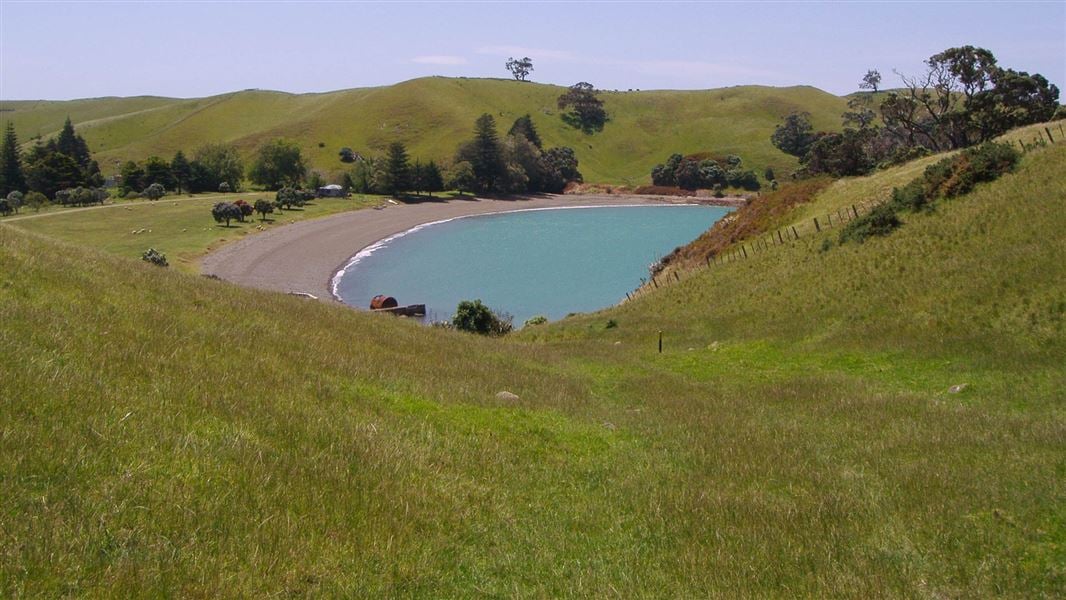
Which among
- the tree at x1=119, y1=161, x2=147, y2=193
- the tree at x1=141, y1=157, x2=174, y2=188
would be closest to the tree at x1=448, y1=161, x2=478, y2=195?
the tree at x1=141, y1=157, x2=174, y2=188

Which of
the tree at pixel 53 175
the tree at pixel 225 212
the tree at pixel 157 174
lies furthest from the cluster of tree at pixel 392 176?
the tree at pixel 225 212

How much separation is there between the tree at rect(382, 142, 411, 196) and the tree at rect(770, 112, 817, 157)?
92065mm

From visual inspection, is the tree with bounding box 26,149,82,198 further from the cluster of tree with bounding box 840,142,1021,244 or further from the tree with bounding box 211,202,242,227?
the cluster of tree with bounding box 840,142,1021,244

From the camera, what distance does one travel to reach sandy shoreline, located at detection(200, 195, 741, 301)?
64.3m

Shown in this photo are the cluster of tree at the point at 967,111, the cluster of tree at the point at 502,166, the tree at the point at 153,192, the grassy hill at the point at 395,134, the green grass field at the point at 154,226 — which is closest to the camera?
the cluster of tree at the point at 967,111

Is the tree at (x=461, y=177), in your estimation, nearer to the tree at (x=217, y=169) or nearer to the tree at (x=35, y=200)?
the tree at (x=217, y=169)

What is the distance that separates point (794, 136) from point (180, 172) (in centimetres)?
13127

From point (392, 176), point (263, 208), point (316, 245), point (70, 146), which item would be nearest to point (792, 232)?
point (316, 245)

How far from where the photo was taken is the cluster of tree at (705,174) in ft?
534

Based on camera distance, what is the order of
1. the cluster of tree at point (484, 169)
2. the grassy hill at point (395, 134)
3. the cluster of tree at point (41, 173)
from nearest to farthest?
the cluster of tree at point (41, 173) < the cluster of tree at point (484, 169) < the grassy hill at point (395, 134)

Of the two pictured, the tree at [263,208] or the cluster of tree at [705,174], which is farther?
the cluster of tree at [705,174]

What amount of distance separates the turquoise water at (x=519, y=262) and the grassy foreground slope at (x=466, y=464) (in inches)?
1507

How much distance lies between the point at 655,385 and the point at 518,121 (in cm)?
16707

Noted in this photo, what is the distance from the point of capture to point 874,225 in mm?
29688
